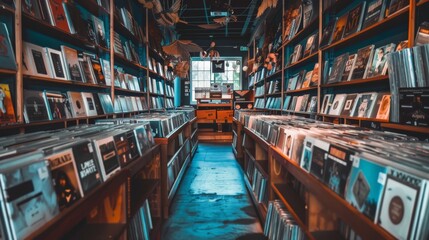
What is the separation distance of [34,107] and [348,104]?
2.71 m

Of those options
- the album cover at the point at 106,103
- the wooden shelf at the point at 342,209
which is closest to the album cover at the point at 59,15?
the album cover at the point at 106,103

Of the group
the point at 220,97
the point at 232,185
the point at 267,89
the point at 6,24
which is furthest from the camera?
the point at 220,97

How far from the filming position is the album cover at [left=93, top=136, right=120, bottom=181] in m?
1.32

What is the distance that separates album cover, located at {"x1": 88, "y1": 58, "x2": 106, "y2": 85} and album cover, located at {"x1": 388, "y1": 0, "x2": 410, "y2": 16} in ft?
9.18

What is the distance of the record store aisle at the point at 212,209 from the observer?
2.62m

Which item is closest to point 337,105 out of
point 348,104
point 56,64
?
point 348,104

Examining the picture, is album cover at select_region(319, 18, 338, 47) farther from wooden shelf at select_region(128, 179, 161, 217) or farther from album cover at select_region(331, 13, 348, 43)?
wooden shelf at select_region(128, 179, 161, 217)

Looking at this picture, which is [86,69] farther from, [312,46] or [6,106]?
[312,46]

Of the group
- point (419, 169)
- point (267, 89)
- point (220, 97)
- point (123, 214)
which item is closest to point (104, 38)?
point (123, 214)

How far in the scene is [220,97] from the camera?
9.41 m

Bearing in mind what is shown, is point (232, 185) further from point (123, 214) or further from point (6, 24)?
point (6, 24)

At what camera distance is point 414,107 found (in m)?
1.52

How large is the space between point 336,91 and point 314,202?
225cm

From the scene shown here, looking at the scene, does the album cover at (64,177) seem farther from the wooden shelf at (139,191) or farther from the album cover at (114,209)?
the wooden shelf at (139,191)
